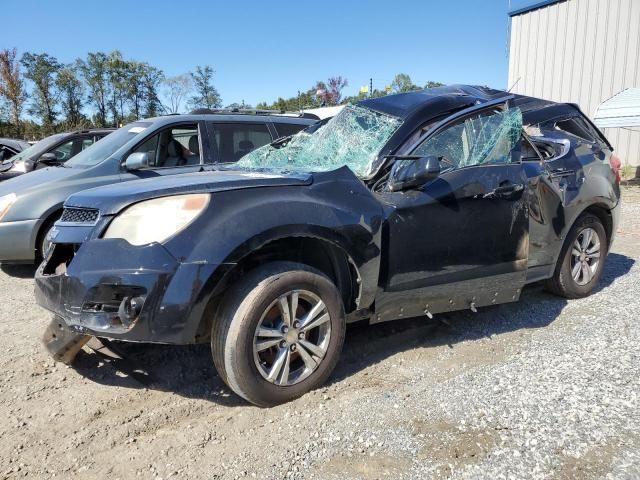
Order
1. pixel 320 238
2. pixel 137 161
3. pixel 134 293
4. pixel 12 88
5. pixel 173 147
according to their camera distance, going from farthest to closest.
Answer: pixel 12 88 → pixel 173 147 → pixel 137 161 → pixel 320 238 → pixel 134 293

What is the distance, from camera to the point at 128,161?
5926 mm

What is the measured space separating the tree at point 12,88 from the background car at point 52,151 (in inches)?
1373

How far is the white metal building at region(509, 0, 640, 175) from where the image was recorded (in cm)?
1582

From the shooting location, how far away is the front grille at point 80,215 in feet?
9.61

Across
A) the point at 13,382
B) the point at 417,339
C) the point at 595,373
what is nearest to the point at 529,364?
the point at 595,373

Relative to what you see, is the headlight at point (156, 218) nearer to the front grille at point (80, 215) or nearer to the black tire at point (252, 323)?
the front grille at point (80, 215)

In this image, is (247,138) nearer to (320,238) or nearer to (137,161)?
(137,161)

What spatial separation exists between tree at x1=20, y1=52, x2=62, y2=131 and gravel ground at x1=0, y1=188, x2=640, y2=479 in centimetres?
4277

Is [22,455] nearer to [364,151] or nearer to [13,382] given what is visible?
[13,382]

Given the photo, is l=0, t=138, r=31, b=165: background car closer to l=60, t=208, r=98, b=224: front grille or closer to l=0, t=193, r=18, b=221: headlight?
l=0, t=193, r=18, b=221: headlight

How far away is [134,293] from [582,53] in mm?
18124

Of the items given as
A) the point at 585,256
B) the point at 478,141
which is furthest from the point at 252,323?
the point at 585,256

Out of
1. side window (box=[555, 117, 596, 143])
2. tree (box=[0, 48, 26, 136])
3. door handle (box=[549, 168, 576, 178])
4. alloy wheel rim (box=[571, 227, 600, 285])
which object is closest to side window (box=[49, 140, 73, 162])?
side window (box=[555, 117, 596, 143])

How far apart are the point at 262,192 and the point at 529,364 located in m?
2.05
